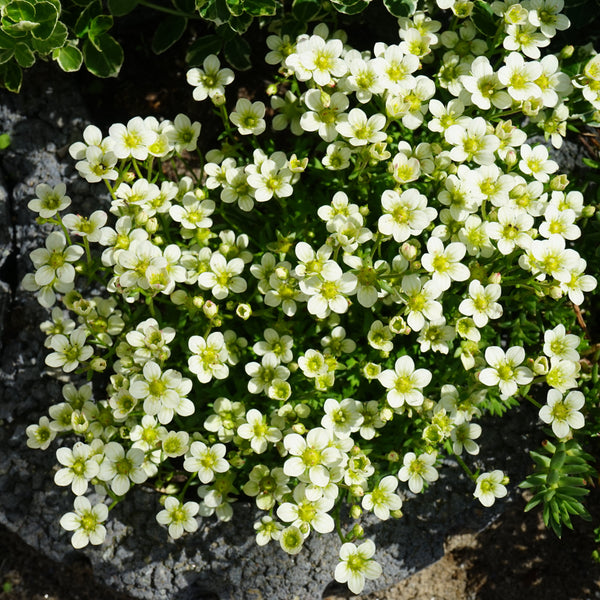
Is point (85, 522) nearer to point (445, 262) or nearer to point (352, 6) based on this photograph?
point (445, 262)

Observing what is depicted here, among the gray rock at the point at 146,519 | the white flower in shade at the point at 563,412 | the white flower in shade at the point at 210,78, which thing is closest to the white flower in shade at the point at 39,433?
the gray rock at the point at 146,519

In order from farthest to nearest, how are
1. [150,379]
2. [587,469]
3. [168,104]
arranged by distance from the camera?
[168,104] → [587,469] → [150,379]

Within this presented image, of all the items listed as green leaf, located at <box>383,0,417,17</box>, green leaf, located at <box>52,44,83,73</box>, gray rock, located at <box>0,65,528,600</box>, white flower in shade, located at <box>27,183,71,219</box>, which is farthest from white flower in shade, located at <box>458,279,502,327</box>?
green leaf, located at <box>52,44,83,73</box>

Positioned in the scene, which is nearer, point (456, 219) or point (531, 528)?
point (456, 219)

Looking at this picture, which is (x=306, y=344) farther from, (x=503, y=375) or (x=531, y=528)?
(x=531, y=528)

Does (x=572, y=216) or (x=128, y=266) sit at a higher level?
(x=572, y=216)

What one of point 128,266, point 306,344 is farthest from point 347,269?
point 128,266

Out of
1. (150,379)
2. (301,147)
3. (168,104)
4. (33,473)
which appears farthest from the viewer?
(168,104)
